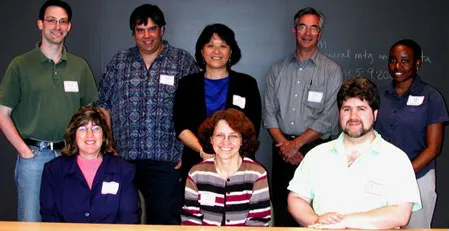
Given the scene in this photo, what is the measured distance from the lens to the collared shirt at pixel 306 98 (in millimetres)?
4133

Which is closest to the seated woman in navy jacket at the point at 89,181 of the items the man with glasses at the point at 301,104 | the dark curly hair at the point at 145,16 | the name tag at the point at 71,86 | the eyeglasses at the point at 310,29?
the name tag at the point at 71,86

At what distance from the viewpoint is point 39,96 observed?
3613 millimetres

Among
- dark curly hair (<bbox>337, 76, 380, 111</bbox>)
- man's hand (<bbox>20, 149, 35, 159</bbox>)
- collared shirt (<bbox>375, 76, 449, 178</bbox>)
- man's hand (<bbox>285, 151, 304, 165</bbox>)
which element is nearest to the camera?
dark curly hair (<bbox>337, 76, 380, 111</bbox>)

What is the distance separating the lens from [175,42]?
4926 millimetres

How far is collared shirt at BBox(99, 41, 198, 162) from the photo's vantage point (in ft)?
12.8

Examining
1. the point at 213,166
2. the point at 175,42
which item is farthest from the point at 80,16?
the point at 213,166

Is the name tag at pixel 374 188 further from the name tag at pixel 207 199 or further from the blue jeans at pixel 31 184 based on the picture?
the blue jeans at pixel 31 184

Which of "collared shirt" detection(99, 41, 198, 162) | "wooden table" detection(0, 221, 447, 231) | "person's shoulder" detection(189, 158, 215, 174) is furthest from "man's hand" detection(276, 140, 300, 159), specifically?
"wooden table" detection(0, 221, 447, 231)

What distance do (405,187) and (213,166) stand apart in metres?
1.01

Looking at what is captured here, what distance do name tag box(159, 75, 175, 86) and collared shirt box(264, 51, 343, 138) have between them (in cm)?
79

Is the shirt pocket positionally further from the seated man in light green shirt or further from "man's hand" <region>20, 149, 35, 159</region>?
"man's hand" <region>20, 149, 35, 159</region>

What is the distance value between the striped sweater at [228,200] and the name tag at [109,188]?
1.40ft

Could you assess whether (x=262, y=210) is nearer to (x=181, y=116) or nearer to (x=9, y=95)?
(x=181, y=116)

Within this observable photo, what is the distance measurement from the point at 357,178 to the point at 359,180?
1cm
